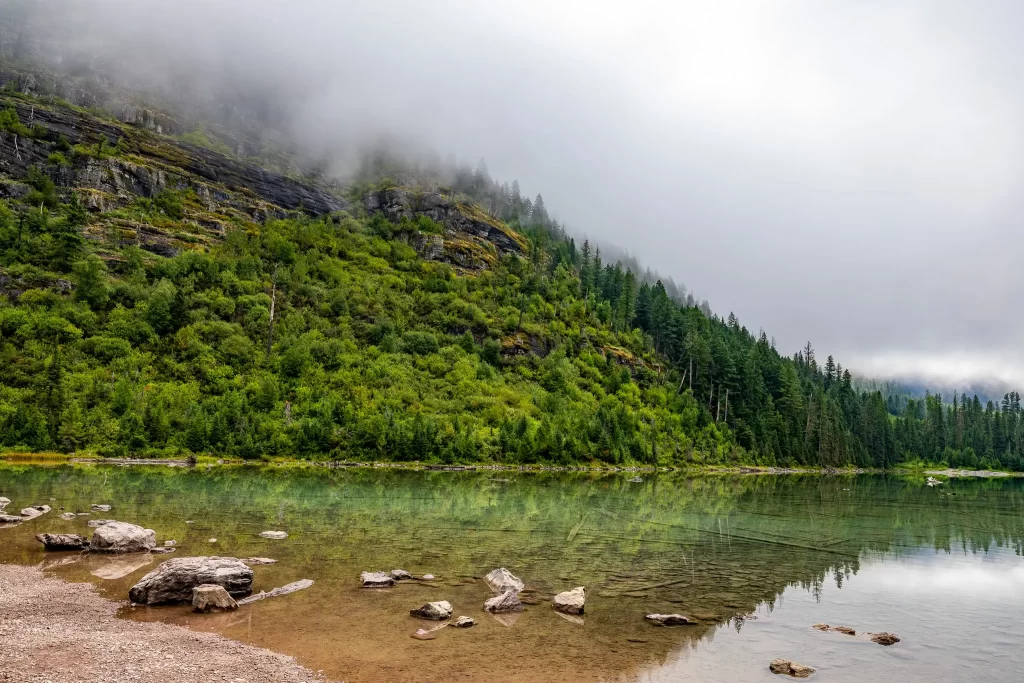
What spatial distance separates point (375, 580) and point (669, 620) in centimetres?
961

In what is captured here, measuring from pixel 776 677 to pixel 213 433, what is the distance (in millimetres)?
77729

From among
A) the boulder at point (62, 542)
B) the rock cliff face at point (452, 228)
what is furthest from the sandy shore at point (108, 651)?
the rock cliff face at point (452, 228)

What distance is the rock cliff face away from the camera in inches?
6403

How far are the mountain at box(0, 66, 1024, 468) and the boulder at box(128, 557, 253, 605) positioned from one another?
6351 centimetres

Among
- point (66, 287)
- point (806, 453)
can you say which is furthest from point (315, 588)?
point (806, 453)

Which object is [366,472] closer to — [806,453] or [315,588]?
[315,588]

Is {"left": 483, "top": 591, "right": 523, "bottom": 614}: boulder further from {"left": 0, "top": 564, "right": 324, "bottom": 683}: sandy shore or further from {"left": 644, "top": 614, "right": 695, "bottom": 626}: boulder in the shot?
{"left": 0, "top": 564, "right": 324, "bottom": 683}: sandy shore

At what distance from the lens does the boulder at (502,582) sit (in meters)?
19.0

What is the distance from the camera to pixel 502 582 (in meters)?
19.4

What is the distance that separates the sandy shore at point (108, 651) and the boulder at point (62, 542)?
713 centimetres

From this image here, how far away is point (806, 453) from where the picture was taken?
12988 centimetres

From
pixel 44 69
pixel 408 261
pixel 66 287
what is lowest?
pixel 66 287

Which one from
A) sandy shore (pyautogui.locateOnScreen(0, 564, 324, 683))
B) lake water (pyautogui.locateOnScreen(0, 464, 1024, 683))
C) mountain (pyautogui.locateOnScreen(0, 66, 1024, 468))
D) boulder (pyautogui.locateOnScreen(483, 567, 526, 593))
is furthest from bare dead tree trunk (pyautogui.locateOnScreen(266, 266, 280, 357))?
sandy shore (pyautogui.locateOnScreen(0, 564, 324, 683))

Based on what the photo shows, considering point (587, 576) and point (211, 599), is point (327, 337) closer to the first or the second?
point (587, 576)
